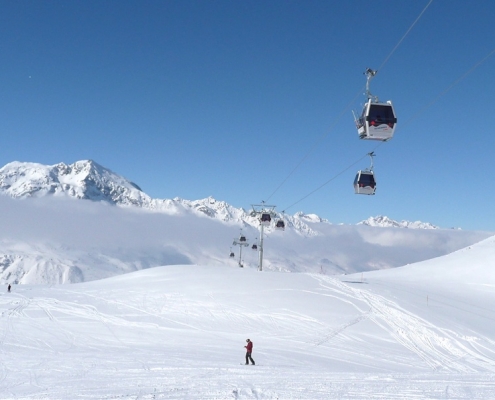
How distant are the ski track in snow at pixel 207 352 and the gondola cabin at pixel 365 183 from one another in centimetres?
869

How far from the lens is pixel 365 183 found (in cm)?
2477

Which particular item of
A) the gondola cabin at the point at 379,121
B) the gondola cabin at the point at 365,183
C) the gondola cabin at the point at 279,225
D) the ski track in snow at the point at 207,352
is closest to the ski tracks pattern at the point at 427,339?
the ski track in snow at the point at 207,352

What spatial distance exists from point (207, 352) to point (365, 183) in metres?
13.0

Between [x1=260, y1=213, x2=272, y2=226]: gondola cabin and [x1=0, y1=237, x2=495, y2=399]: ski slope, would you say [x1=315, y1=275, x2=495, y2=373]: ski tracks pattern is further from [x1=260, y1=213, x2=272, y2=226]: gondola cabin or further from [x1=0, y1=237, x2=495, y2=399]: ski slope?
[x1=260, y1=213, x2=272, y2=226]: gondola cabin

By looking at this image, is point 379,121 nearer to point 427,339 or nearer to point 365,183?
point 365,183

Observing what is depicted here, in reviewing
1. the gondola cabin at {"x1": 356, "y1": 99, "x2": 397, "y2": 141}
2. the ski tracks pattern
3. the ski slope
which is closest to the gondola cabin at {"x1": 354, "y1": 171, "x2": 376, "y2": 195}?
the gondola cabin at {"x1": 356, "y1": 99, "x2": 397, "y2": 141}

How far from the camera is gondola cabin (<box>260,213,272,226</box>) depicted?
4746 cm

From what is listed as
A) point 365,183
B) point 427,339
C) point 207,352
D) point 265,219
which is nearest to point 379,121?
point 365,183

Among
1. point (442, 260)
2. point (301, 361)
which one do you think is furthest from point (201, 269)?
point (442, 260)

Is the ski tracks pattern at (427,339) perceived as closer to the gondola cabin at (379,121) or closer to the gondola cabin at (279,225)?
the gondola cabin at (379,121)

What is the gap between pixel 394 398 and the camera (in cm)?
1284

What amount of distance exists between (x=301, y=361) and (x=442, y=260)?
161ft

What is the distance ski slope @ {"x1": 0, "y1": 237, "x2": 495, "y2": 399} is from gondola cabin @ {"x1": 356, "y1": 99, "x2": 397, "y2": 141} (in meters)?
10.1

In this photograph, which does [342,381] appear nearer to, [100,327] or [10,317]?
[100,327]
